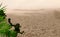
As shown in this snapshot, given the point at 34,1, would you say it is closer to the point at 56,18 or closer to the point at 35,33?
the point at 56,18

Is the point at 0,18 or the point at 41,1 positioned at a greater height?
the point at 41,1

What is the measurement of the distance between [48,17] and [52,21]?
0.17 meters

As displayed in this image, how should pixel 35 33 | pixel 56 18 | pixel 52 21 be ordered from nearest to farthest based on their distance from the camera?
pixel 35 33 < pixel 52 21 < pixel 56 18

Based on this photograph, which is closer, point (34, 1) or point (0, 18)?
point (0, 18)

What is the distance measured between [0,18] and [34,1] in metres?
2.98

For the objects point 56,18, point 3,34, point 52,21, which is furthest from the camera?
point 56,18

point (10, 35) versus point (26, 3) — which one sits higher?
point (26, 3)

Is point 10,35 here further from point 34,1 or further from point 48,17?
point 34,1

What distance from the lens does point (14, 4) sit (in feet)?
10.2

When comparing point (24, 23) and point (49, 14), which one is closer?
point (24, 23)

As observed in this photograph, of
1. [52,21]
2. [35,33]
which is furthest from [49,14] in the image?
[35,33]

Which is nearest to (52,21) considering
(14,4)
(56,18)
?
(56,18)

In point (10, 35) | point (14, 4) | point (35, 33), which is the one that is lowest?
point (35, 33)

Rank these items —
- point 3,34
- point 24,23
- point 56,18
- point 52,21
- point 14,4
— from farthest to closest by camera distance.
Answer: point 14,4, point 56,18, point 52,21, point 24,23, point 3,34
